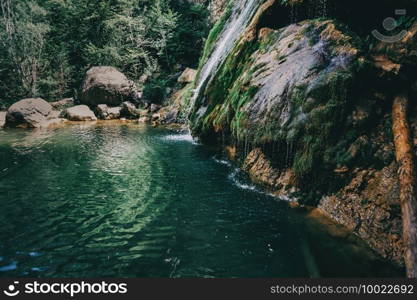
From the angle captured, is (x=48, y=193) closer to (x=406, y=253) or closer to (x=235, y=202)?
(x=235, y=202)

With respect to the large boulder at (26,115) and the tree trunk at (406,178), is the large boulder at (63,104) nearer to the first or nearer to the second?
the large boulder at (26,115)

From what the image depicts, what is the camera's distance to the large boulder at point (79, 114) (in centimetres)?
2181

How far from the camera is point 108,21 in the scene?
27109 mm

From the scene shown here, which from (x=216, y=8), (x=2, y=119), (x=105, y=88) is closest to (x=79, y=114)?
(x=105, y=88)

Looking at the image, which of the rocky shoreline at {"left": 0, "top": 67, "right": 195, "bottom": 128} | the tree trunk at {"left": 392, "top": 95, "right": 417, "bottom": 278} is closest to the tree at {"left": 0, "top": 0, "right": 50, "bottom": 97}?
the rocky shoreline at {"left": 0, "top": 67, "right": 195, "bottom": 128}

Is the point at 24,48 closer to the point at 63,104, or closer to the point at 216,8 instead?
the point at 63,104

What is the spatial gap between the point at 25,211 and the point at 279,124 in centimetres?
598

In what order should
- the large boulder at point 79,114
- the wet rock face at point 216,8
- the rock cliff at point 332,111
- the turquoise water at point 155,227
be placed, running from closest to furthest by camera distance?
the turquoise water at point 155,227 → the rock cliff at point 332,111 → the large boulder at point 79,114 → the wet rock face at point 216,8

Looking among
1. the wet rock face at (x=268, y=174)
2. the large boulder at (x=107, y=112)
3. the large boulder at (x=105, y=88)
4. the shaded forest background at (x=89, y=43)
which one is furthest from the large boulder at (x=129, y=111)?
the wet rock face at (x=268, y=174)

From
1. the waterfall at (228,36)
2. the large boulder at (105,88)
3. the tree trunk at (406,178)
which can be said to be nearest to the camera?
the tree trunk at (406,178)

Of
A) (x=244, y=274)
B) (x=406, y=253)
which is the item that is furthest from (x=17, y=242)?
(x=406, y=253)

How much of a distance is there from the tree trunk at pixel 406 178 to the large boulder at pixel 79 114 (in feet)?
68.9

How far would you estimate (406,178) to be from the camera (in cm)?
454

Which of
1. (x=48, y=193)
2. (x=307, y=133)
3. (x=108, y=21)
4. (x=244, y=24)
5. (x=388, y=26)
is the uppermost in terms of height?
(x=108, y=21)
